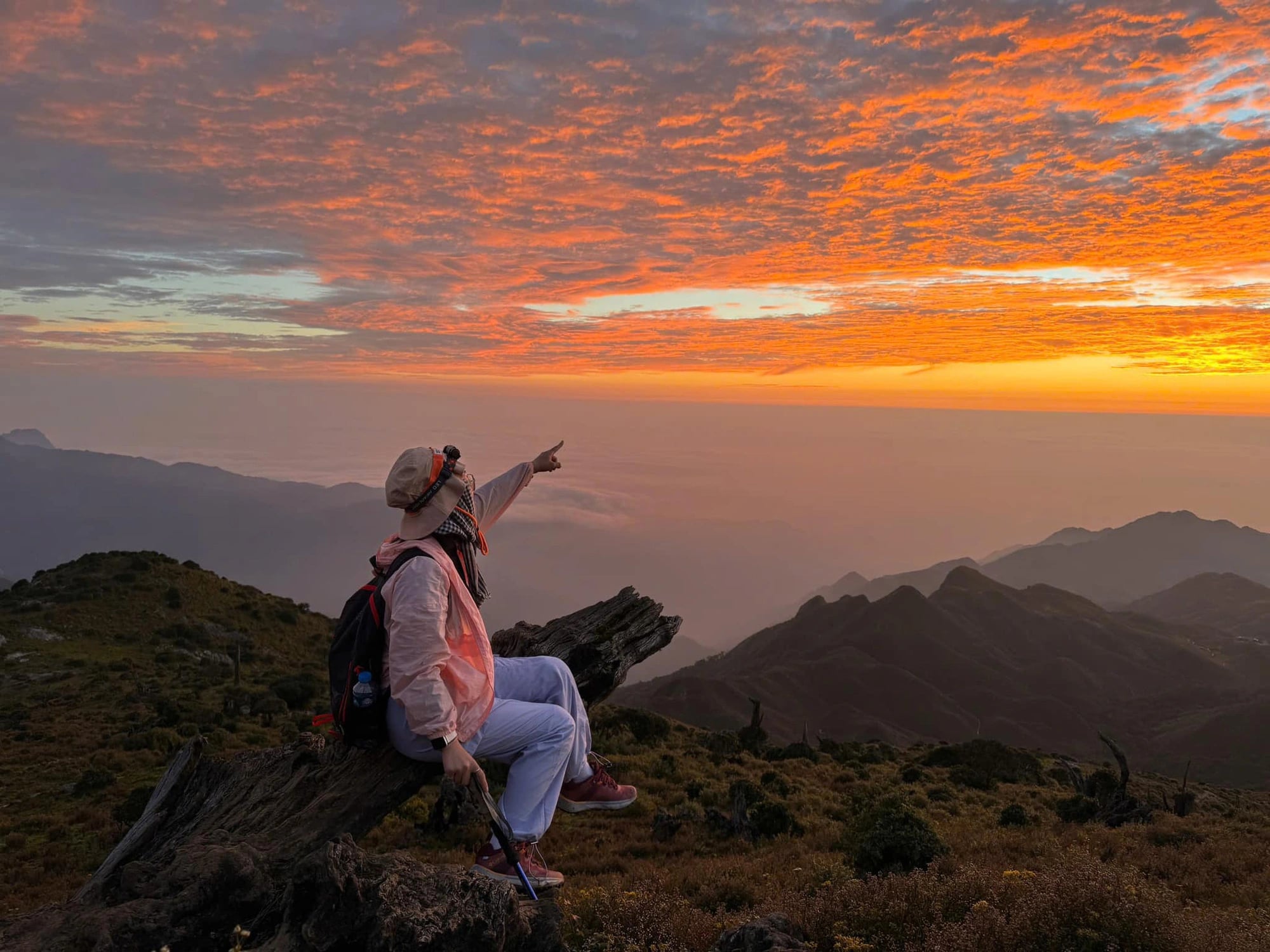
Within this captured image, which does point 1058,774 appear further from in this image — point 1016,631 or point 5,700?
point 1016,631

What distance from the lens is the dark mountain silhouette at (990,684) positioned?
11756 cm

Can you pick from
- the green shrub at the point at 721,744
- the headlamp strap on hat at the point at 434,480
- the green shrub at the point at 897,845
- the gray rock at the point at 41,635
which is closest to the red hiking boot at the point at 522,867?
the headlamp strap on hat at the point at 434,480

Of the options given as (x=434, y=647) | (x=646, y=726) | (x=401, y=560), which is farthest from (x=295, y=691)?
(x=434, y=647)

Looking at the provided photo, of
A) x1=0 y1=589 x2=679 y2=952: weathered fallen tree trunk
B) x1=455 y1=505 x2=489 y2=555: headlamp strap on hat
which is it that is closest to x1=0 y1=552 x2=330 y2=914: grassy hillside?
x1=0 y1=589 x2=679 y2=952: weathered fallen tree trunk

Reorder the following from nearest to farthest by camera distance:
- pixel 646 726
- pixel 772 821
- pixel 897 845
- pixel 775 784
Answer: pixel 897 845, pixel 772 821, pixel 775 784, pixel 646 726

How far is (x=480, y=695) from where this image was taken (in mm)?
6004

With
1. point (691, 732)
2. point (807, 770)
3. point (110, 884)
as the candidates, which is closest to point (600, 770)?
point (110, 884)

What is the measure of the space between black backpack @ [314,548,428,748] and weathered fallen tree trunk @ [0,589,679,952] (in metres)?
0.92

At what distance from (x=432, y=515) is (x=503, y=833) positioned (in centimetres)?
263

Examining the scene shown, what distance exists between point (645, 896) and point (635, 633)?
277 centimetres

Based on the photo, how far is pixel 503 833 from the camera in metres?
5.87

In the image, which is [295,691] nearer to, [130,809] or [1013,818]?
[130,809]

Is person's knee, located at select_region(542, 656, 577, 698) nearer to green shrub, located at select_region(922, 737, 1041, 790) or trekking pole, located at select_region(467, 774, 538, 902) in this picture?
trekking pole, located at select_region(467, 774, 538, 902)

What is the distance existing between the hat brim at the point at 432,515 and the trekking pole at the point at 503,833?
1.97 meters
